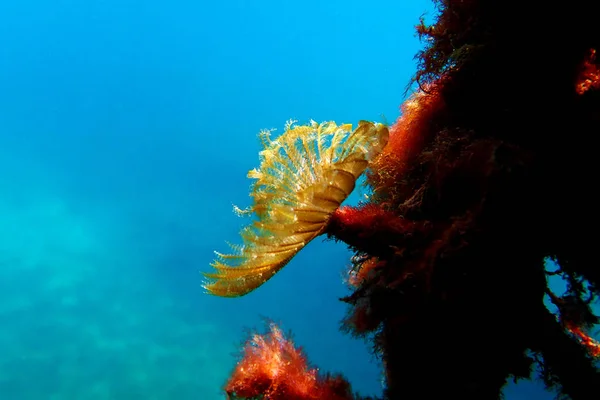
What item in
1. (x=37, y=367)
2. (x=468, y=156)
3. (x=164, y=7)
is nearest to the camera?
(x=468, y=156)

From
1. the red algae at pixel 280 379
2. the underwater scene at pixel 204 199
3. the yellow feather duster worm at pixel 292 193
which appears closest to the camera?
the yellow feather duster worm at pixel 292 193

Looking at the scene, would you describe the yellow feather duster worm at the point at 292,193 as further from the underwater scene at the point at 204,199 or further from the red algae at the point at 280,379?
the red algae at the point at 280,379

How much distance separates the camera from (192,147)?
7350 cm

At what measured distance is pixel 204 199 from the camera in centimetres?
6469

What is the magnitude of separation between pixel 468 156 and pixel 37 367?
3989 centimetres

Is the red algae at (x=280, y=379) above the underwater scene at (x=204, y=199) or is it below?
below

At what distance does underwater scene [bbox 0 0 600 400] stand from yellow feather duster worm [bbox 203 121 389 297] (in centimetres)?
2

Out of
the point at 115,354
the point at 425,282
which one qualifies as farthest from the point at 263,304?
the point at 425,282

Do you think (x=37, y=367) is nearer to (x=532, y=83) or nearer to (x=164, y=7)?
(x=532, y=83)

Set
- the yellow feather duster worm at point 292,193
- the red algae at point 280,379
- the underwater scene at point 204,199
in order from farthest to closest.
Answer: the red algae at point 280,379 < the underwater scene at point 204,199 < the yellow feather duster worm at point 292,193

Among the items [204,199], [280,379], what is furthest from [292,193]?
[204,199]

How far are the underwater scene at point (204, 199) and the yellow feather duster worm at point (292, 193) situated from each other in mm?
18

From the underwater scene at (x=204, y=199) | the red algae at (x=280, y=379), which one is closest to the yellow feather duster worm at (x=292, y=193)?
the underwater scene at (x=204, y=199)

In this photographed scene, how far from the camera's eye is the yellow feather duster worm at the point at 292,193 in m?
2.89
